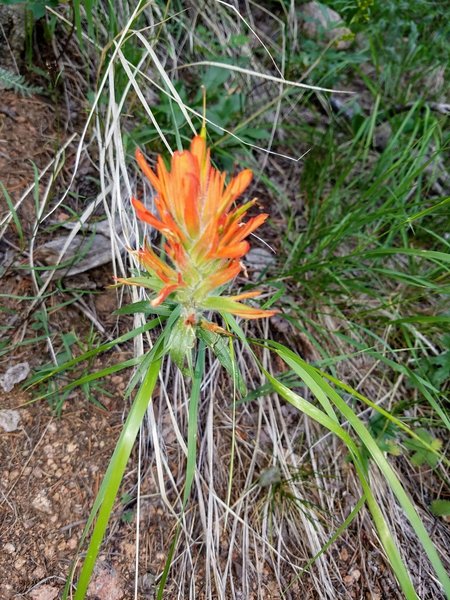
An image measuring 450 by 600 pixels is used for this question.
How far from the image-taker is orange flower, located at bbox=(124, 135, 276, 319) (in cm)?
99

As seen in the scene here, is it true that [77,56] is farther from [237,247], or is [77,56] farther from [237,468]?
[237,468]

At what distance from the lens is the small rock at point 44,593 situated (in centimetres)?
131

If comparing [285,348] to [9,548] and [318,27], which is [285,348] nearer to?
[9,548]

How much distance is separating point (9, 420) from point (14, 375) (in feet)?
0.46

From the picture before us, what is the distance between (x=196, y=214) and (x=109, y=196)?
3.15 ft

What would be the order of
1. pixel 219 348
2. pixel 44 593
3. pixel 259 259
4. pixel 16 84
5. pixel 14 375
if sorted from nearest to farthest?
1. pixel 219 348
2. pixel 44 593
3. pixel 14 375
4. pixel 16 84
5. pixel 259 259

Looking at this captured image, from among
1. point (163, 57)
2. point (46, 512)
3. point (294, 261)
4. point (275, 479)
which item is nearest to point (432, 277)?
point (294, 261)

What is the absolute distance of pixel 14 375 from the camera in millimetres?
1551

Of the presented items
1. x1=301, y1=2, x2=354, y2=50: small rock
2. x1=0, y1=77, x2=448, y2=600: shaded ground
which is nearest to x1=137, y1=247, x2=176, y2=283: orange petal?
x1=0, y1=77, x2=448, y2=600: shaded ground

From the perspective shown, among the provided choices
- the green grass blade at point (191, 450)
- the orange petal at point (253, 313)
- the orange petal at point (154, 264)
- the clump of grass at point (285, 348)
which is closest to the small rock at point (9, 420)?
the clump of grass at point (285, 348)

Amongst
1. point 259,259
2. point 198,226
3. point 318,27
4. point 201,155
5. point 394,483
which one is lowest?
point 259,259

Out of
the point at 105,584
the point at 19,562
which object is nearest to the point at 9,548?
the point at 19,562

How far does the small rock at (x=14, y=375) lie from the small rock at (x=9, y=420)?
70mm

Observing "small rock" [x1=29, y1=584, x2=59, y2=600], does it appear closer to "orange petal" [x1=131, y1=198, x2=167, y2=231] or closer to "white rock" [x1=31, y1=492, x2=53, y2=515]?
"white rock" [x1=31, y1=492, x2=53, y2=515]
